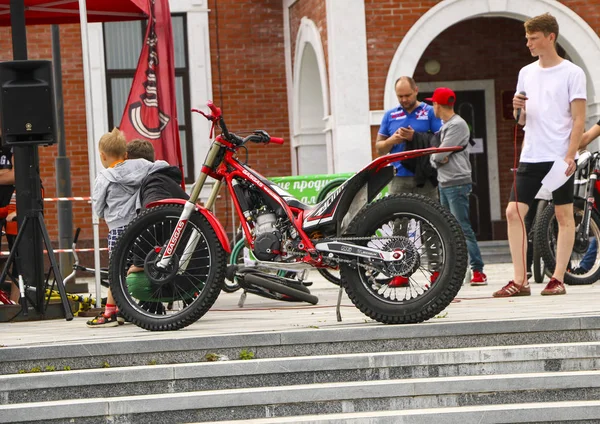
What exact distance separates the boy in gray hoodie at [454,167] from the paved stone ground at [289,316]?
0.72 metres

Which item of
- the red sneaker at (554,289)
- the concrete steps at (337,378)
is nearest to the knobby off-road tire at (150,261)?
the concrete steps at (337,378)

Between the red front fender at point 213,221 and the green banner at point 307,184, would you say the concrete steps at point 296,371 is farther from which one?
the green banner at point 307,184

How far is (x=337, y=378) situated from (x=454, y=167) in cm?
421

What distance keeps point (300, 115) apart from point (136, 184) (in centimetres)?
894

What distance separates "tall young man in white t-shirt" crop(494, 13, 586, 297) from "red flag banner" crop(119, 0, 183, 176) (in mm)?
2983

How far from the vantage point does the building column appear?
1428 cm

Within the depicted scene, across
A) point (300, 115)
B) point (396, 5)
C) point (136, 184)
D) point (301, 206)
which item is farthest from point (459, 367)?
point (300, 115)

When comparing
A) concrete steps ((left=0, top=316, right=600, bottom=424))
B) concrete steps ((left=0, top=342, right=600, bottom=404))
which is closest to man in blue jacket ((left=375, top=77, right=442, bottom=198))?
concrete steps ((left=0, top=316, right=600, bottom=424))

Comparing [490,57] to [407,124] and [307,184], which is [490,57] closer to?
[307,184]

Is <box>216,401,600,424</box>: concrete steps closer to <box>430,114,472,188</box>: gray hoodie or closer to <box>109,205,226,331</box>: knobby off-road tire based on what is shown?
<box>109,205,226,331</box>: knobby off-road tire

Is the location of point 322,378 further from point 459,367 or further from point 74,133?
point 74,133

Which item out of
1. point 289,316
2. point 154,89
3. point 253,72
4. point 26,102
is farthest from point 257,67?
point 289,316

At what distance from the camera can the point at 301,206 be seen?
23.3ft

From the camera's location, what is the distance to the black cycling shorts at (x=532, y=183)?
325 inches
